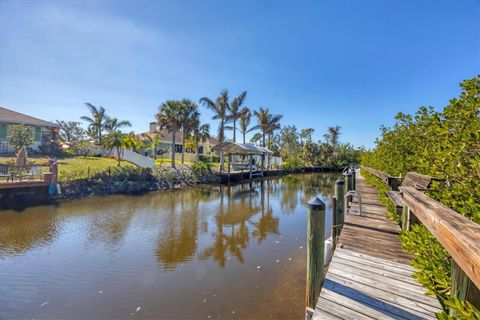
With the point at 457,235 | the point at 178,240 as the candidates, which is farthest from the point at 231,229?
the point at 457,235

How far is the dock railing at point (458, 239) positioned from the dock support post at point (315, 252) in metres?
1.37

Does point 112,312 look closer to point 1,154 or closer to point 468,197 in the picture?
point 468,197

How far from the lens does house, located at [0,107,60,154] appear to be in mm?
19406

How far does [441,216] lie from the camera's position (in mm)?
1532

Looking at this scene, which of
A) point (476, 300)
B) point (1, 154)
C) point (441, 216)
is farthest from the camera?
point (1, 154)

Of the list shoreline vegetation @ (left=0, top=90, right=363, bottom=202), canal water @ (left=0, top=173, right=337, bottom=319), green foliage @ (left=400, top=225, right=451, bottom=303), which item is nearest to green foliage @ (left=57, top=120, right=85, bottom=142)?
shoreline vegetation @ (left=0, top=90, right=363, bottom=202)

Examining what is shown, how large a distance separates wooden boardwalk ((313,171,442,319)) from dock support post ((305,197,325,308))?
0.56 ft

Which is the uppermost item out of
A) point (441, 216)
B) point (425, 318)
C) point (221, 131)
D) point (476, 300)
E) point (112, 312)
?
point (221, 131)

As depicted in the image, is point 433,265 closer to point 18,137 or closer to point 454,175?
point 454,175

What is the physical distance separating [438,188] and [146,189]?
17137 mm

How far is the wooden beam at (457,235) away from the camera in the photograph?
1.03 metres

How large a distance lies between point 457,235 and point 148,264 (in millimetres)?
6768

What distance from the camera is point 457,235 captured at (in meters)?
1.21

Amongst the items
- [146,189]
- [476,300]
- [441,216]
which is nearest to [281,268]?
[476,300]
